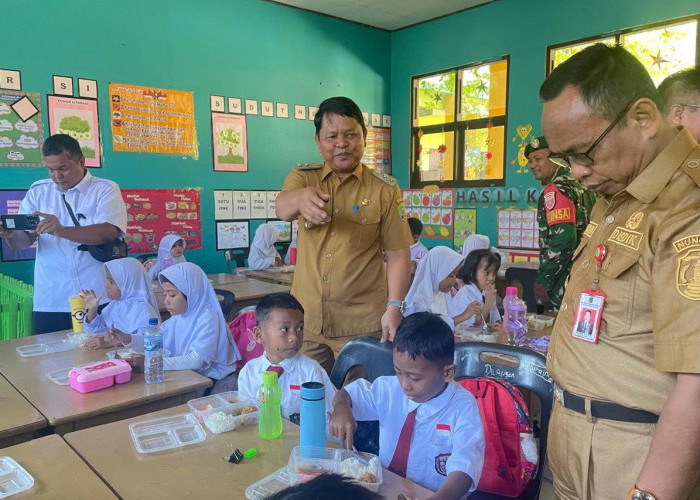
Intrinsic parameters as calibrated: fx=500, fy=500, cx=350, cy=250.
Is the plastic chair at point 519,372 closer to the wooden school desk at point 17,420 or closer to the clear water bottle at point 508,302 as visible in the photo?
the clear water bottle at point 508,302

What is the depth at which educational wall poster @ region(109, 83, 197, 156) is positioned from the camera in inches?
190

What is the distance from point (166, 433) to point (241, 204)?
443cm

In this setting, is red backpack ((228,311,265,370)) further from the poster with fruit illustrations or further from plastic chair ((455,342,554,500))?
the poster with fruit illustrations

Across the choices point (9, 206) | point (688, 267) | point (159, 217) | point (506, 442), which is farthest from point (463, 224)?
point (688, 267)

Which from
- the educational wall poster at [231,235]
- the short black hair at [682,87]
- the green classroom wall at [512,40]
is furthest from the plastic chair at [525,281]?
the short black hair at [682,87]

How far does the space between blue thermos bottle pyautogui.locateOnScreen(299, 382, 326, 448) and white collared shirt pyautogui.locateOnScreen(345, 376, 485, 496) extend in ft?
0.93

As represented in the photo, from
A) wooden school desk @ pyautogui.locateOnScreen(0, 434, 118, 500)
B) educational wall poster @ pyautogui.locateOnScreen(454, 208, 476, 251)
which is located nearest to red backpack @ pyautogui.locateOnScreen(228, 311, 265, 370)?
wooden school desk @ pyautogui.locateOnScreen(0, 434, 118, 500)

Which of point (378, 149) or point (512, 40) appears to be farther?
point (378, 149)

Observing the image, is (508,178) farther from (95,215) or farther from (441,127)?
(95,215)

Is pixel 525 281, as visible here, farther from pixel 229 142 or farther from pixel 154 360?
pixel 154 360

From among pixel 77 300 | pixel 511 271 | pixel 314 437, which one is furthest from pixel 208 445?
pixel 511 271

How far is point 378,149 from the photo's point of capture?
22.9 ft

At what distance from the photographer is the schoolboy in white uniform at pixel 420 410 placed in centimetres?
146

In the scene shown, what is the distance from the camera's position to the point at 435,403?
4.94 feet
